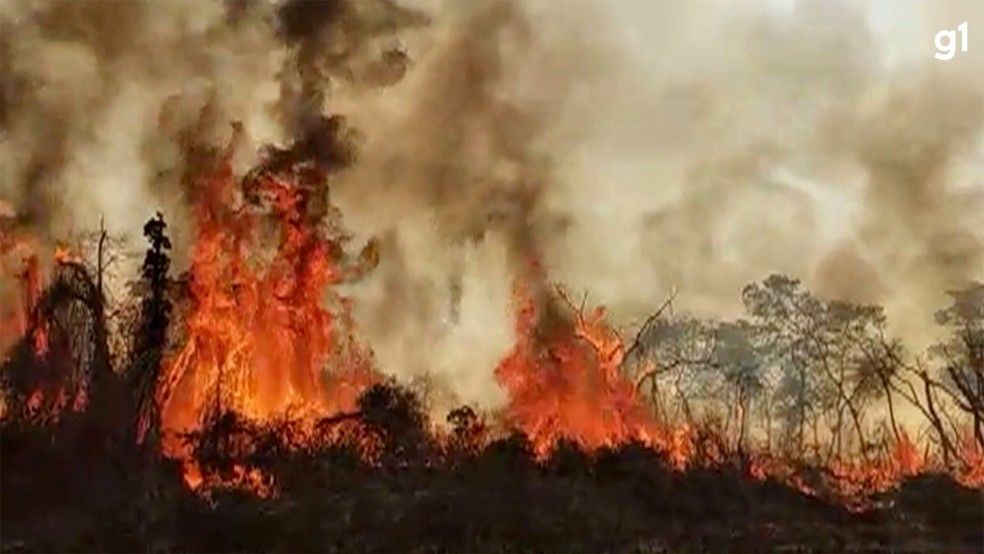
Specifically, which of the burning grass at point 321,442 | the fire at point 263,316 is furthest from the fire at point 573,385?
the fire at point 263,316

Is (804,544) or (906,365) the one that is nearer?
(804,544)

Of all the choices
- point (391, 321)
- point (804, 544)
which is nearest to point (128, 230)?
point (391, 321)

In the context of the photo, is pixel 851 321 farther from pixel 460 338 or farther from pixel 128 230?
pixel 128 230

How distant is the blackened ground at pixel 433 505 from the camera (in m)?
29.0

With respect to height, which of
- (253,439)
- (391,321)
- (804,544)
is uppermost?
(391,321)

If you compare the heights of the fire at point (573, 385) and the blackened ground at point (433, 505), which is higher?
the fire at point (573, 385)

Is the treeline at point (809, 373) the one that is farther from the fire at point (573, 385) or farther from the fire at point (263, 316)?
the fire at point (263, 316)

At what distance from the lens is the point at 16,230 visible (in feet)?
131

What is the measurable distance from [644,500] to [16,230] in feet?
71.5

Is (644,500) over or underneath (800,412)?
underneath

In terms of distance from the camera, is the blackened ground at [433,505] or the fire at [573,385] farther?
the fire at [573,385]

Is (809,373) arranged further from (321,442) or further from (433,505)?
(433,505)

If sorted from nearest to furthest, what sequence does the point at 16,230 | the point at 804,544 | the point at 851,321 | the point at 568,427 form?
the point at 804,544, the point at 568,427, the point at 16,230, the point at 851,321

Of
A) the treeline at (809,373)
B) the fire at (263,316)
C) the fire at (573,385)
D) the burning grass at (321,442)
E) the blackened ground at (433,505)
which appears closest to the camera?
the blackened ground at (433,505)
